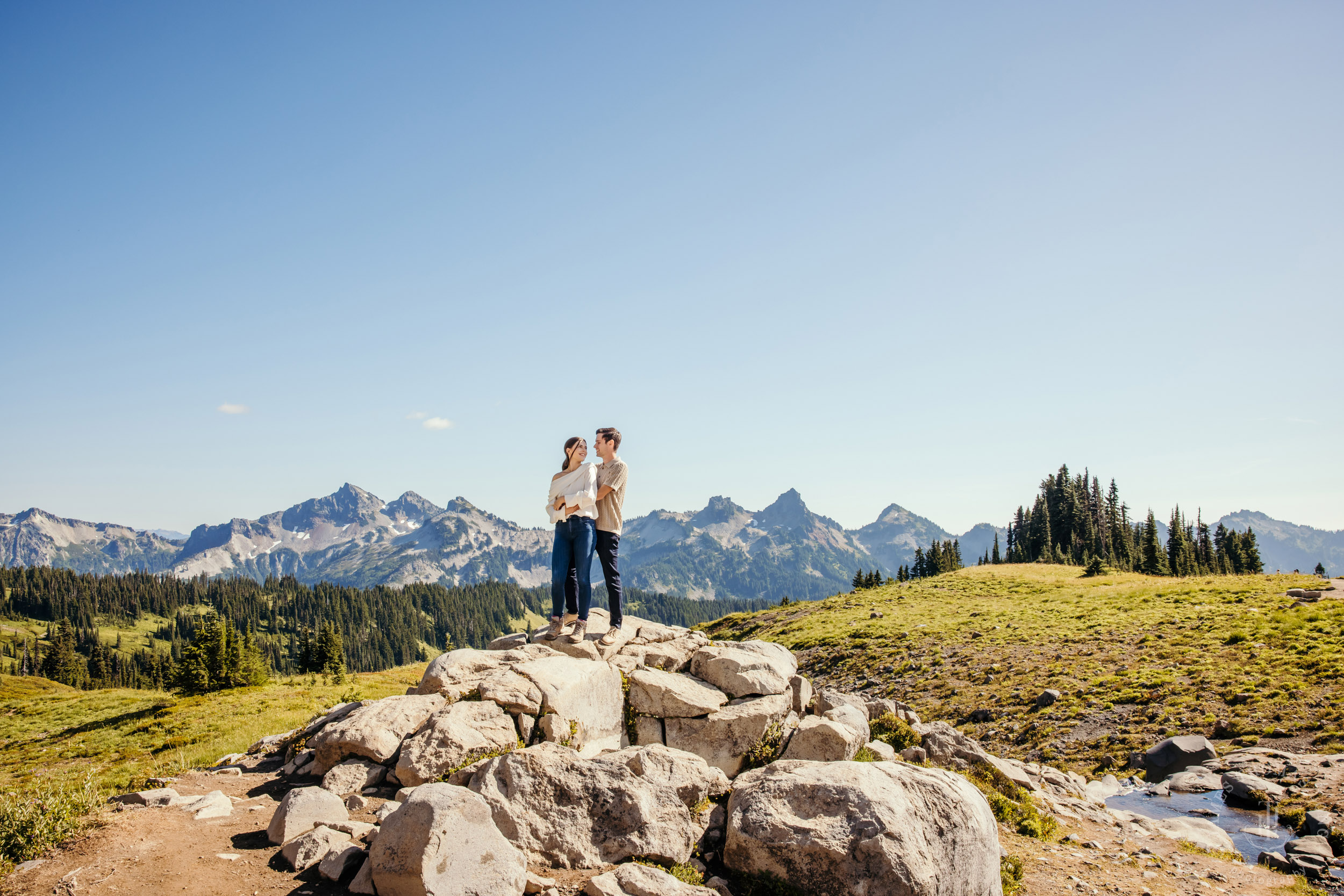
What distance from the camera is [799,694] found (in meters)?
17.0

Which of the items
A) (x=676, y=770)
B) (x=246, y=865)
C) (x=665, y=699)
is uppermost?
(x=665, y=699)

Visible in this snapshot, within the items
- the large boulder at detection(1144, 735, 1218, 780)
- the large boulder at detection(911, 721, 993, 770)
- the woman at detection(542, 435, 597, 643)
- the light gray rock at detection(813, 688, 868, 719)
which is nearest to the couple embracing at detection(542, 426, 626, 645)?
the woman at detection(542, 435, 597, 643)

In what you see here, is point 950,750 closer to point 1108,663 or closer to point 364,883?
point 364,883

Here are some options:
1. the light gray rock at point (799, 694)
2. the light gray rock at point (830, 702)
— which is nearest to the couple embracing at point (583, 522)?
the light gray rock at point (799, 694)

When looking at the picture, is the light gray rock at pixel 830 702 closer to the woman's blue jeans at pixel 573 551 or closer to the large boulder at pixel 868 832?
the large boulder at pixel 868 832

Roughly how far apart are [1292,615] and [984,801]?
41.9m

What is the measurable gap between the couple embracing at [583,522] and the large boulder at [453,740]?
2953 mm

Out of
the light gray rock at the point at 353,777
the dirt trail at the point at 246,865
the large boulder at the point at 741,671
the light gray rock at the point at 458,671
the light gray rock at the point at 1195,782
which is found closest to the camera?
the dirt trail at the point at 246,865

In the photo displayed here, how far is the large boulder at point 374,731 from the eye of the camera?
40.6 feet

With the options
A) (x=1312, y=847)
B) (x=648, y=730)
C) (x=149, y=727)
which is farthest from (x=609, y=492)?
(x=149, y=727)

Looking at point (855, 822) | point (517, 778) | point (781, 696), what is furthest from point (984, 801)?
point (517, 778)

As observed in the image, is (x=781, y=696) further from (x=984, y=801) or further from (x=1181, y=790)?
(x=1181, y=790)

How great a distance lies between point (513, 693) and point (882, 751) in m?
9.61

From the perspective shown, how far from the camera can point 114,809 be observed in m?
10.9
